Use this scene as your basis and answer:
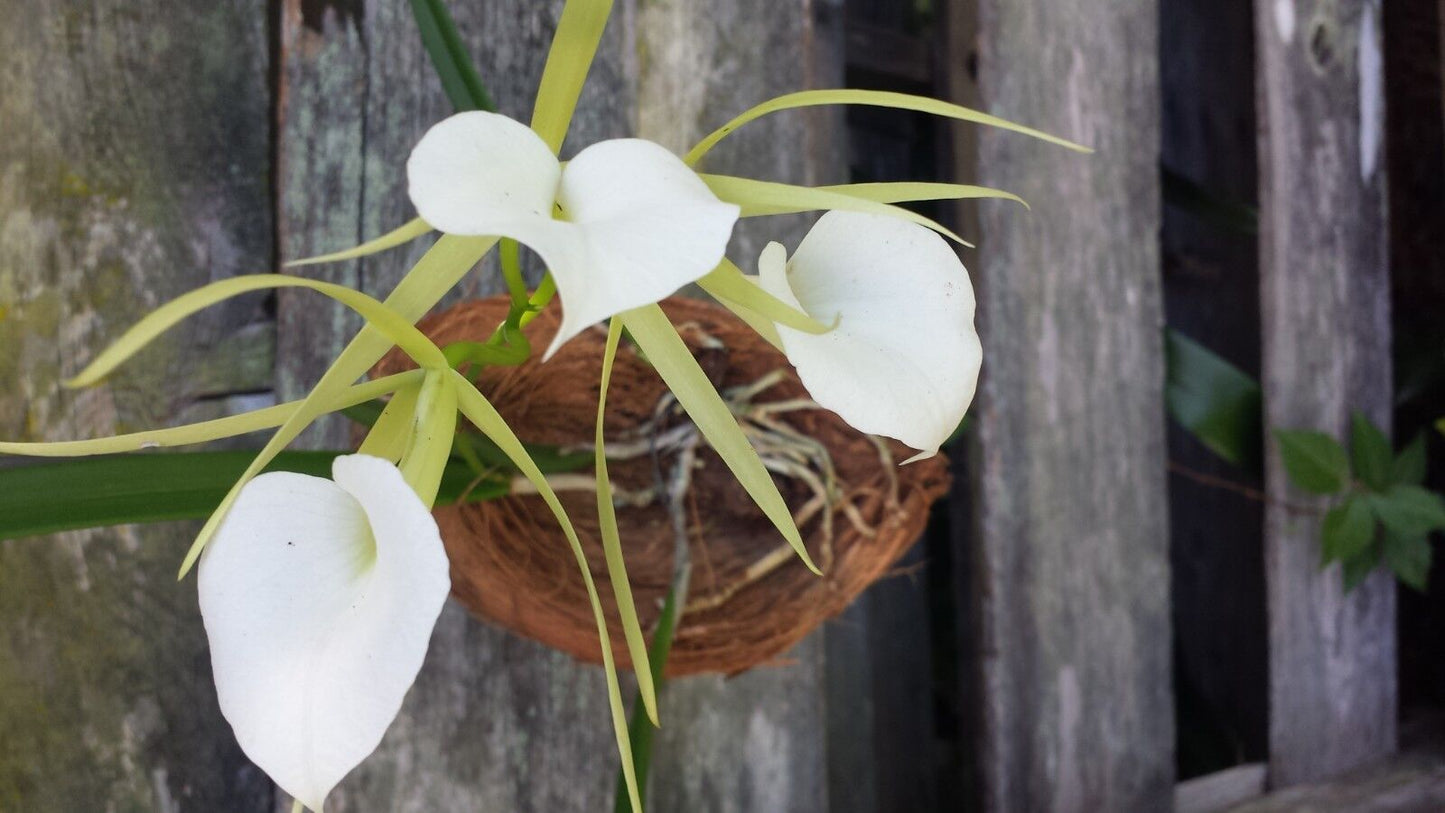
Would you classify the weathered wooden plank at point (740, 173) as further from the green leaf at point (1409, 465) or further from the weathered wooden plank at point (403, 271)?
the green leaf at point (1409, 465)

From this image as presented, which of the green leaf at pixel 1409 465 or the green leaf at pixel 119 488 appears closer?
the green leaf at pixel 119 488

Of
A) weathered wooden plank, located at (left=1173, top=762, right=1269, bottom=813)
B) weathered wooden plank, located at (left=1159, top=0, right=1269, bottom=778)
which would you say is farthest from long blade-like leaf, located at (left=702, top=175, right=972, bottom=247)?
weathered wooden plank, located at (left=1159, top=0, right=1269, bottom=778)

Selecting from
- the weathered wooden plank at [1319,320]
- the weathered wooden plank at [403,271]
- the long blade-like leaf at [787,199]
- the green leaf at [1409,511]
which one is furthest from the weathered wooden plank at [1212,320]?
the long blade-like leaf at [787,199]

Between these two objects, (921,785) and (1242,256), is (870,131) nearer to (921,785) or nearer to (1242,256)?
(1242,256)

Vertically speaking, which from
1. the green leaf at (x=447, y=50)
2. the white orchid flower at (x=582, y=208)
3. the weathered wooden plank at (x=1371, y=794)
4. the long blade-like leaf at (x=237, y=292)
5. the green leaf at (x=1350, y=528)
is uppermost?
the green leaf at (x=447, y=50)

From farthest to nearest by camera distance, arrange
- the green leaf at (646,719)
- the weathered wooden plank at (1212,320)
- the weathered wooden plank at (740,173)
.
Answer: the weathered wooden plank at (1212,320) < the weathered wooden plank at (740,173) < the green leaf at (646,719)

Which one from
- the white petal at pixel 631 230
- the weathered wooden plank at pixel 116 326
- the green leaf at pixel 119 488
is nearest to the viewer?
the white petal at pixel 631 230

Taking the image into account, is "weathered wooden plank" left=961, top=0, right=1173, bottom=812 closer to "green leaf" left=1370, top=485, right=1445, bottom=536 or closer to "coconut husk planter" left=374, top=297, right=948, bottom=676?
"green leaf" left=1370, top=485, right=1445, bottom=536

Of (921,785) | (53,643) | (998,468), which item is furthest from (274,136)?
(921,785)

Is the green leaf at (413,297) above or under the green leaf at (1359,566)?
above
